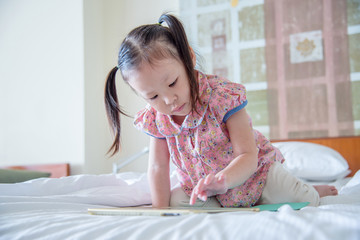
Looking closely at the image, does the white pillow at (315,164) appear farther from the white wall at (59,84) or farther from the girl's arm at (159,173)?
the white wall at (59,84)

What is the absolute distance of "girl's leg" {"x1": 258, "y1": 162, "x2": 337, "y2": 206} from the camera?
3.22ft

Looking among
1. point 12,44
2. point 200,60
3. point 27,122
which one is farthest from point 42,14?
point 200,60

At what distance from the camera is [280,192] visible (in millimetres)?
997

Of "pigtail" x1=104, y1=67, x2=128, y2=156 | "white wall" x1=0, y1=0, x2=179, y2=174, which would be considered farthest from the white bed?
"white wall" x1=0, y1=0, x2=179, y2=174

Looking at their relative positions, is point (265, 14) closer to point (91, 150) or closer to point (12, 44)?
point (91, 150)

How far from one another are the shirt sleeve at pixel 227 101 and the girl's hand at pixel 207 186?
0.26 metres

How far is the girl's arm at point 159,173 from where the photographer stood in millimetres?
1036

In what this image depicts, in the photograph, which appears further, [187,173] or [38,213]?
[187,173]

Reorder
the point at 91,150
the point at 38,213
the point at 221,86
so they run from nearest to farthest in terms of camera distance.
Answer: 1. the point at 38,213
2. the point at 221,86
3. the point at 91,150

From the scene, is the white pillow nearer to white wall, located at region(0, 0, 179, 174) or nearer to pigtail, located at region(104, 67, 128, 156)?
pigtail, located at region(104, 67, 128, 156)

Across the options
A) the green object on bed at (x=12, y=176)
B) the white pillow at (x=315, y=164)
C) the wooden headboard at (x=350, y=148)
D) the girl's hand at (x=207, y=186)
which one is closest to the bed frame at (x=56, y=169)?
the green object on bed at (x=12, y=176)

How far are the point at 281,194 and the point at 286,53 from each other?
1.56 meters

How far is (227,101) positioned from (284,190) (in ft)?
1.05

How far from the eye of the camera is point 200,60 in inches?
42.7
